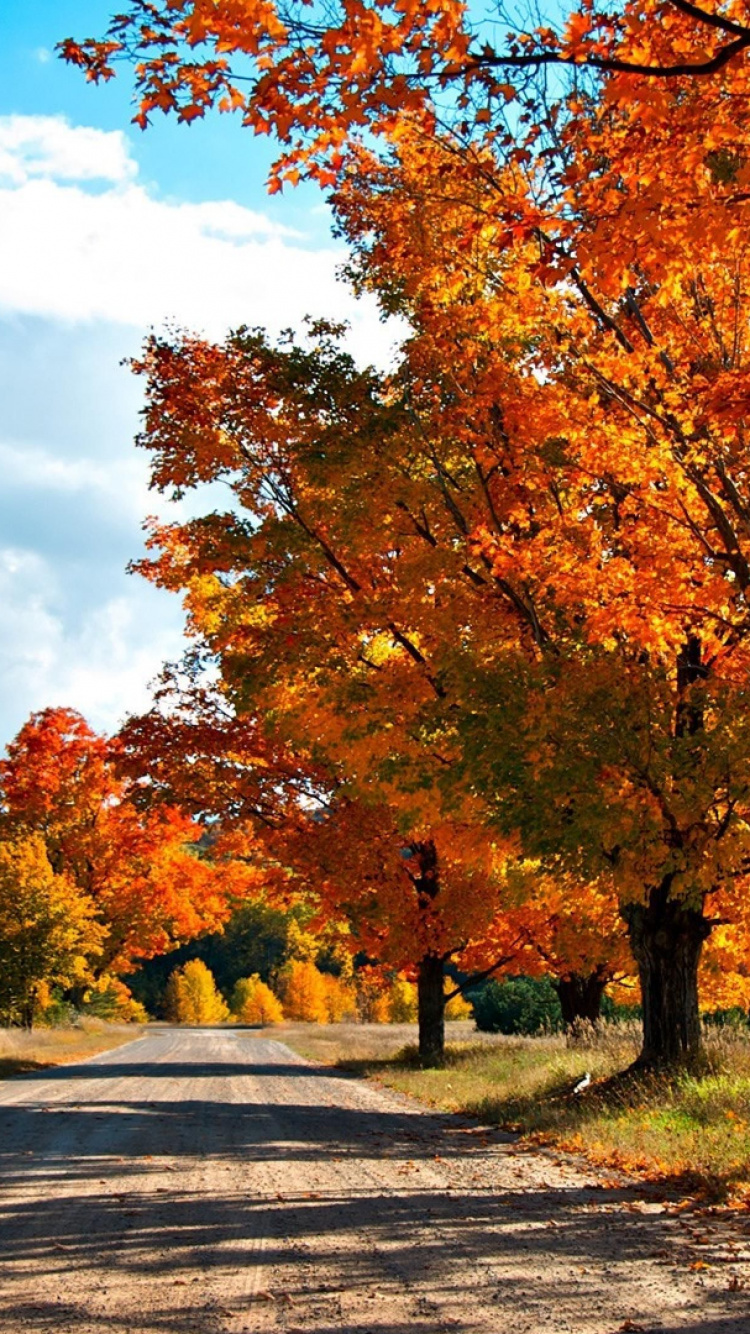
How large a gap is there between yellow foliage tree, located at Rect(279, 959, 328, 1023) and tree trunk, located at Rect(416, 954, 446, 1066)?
59.1 m

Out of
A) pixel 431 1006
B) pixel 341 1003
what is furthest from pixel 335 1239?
pixel 341 1003

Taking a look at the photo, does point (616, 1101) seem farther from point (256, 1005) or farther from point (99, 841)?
point (256, 1005)

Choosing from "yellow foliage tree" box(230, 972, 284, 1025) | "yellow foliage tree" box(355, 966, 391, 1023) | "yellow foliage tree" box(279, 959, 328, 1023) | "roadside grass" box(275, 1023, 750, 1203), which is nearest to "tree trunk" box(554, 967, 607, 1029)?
"roadside grass" box(275, 1023, 750, 1203)

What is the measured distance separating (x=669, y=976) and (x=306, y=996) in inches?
2831

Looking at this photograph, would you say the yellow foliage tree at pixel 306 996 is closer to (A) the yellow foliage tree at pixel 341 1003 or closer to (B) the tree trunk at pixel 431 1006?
(A) the yellow foliage tree at pixel 341 1003

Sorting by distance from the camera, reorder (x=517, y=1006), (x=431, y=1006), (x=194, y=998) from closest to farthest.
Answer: (x=431, y=1006), (x=517, y=1006), (x=194, y=998)

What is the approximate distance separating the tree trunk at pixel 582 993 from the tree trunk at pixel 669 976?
13.3m

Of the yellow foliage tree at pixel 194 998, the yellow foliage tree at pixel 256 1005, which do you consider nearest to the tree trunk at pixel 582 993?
the yellow foliage tree at pixel 256 1005

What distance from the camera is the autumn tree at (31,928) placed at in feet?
119

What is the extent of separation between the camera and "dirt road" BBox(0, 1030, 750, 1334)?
542 centimetres

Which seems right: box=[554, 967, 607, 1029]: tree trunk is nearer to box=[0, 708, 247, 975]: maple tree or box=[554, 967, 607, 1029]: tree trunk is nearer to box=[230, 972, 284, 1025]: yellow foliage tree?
box=[0, 708, 247, 975]: maple tree

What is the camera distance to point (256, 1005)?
89750 millimetres

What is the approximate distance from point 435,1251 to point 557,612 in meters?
8.06

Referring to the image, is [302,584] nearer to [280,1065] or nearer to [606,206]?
[606,206]
